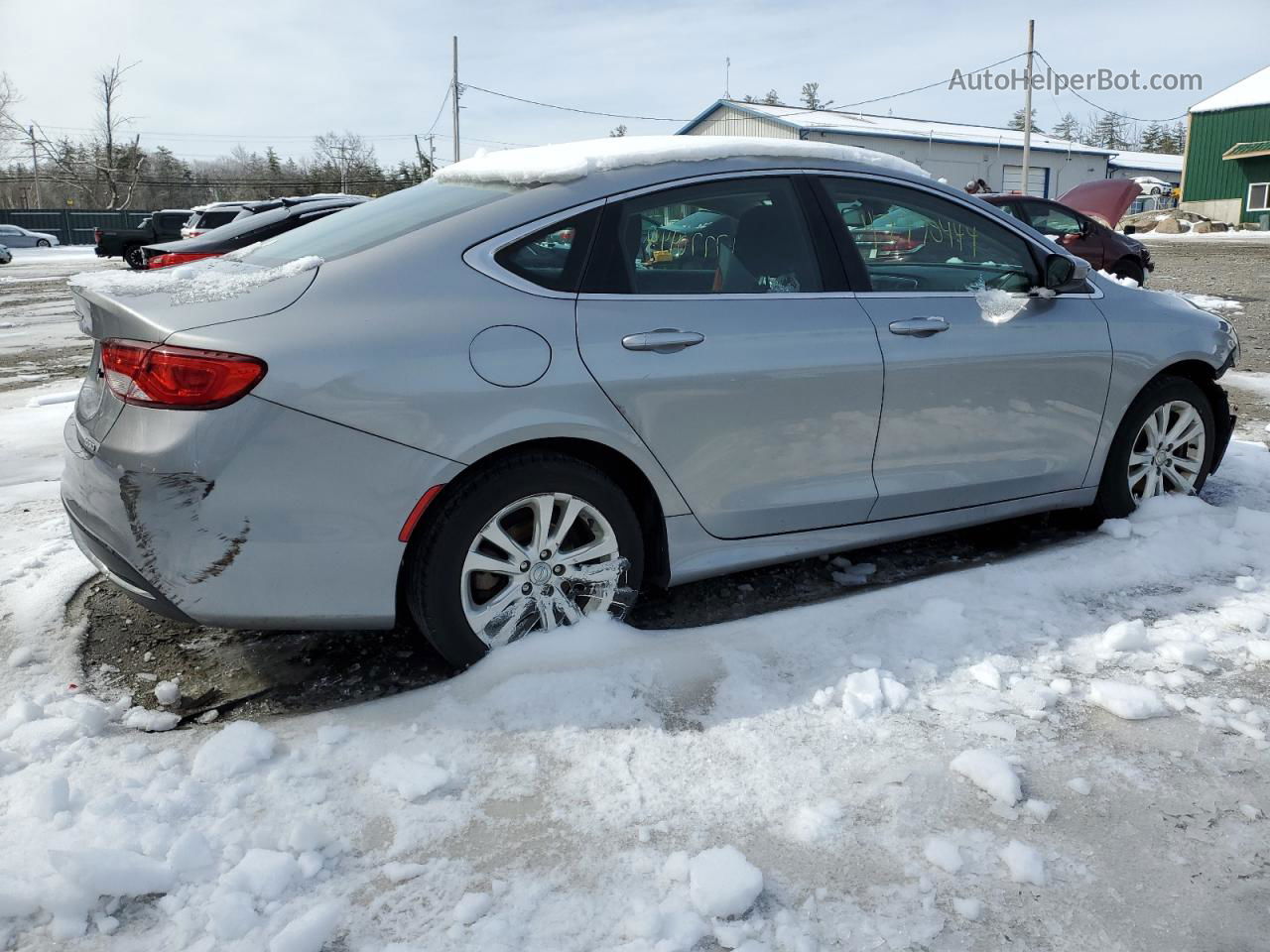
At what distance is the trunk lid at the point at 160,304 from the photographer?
2629mm

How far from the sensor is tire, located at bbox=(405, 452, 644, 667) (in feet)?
9.23

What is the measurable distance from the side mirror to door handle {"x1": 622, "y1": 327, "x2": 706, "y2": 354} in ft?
5.37

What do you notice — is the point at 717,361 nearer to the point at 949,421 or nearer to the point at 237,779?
the point at 949,421


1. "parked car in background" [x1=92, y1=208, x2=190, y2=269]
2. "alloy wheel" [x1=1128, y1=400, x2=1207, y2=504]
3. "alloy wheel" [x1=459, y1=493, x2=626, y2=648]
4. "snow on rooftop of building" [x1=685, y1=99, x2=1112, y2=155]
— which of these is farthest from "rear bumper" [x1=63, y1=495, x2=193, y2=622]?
"snow on rooftop of building" [x1=685, y1=99, x2=1112, y2=155]

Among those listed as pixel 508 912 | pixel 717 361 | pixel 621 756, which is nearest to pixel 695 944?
pixel 508 912

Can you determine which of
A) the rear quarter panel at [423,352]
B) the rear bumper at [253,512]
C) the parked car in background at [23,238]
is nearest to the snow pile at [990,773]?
the rear quarter panel at [423,352]

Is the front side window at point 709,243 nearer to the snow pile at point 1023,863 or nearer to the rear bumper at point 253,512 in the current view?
the rear bumper at point 253,512

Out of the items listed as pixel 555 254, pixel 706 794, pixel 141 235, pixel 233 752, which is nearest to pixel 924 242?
pixel 555 254

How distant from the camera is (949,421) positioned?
3611 mm

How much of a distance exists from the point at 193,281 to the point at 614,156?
1.32m

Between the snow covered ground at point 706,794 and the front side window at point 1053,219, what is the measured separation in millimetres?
12483

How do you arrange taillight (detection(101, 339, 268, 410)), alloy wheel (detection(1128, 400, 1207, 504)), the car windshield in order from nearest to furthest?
taillight (detection(101, 339, 268, 410)) → the car windshield → alloy wheel (detection(1128, 400, 1207, 504))

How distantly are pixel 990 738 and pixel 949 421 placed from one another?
130 centimetres

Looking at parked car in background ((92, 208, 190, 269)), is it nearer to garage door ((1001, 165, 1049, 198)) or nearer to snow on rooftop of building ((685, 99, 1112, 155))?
snow on rooftop of building ((685, 99, 1112, 155))
